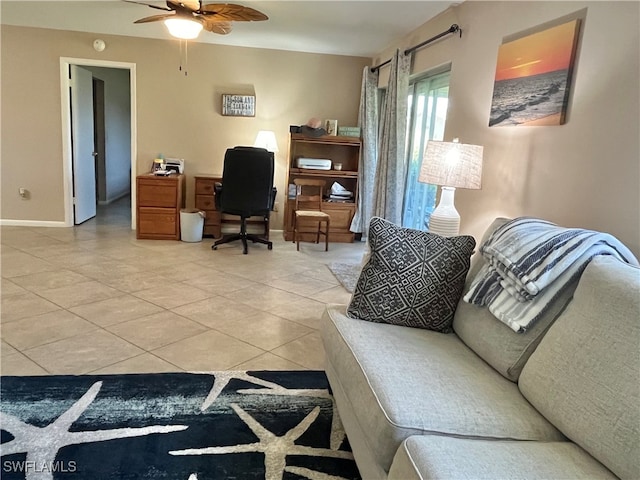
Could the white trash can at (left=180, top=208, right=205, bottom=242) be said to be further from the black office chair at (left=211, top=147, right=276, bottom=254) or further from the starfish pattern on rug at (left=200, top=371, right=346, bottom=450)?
the starfish pattern on rug at (left=200, top=371, right=346, bottom=450)

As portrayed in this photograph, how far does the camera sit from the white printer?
17.6ft

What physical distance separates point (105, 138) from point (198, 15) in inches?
181

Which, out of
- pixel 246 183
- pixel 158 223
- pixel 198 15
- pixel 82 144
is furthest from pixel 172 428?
pixel 82 144

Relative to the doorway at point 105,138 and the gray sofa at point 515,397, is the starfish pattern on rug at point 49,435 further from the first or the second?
the doorway at point 105,138

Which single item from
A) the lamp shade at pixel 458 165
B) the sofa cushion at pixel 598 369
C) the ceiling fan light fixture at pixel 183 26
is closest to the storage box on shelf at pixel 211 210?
the ceiling fan light fixture at pixel 183 26

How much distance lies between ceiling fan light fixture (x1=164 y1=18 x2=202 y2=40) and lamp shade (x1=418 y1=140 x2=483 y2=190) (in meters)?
2.21

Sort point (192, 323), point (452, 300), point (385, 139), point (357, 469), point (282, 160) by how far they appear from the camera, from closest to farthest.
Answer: point (357, 469), point (452, 300), point (192, 323), point (385, 139), point (282, 160)

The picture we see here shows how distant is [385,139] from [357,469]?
3.44 metres

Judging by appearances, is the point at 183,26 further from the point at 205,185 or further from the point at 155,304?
the point at 155,304

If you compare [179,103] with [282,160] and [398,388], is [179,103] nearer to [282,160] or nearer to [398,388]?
[282,160]

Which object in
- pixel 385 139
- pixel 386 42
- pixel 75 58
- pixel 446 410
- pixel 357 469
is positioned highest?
pixel 386 42

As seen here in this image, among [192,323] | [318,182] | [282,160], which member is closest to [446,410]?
[192,323]

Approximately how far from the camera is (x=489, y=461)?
1104 mm

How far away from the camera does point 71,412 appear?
6.16 ft
